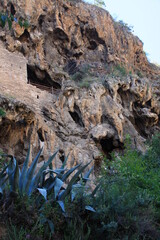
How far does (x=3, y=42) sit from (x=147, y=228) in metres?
11.9

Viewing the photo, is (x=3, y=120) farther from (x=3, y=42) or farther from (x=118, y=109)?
(x=118, y=109)

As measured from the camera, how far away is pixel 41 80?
1788 centimetres

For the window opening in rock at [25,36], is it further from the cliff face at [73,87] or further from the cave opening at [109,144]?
the cave opening at [109,144]

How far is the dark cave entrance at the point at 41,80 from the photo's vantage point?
16875mm

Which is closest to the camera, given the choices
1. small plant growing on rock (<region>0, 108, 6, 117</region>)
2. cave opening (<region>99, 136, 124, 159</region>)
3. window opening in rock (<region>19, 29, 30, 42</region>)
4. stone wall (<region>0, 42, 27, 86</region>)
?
small plant growing on rock (<region>0, 108, 6, 117</region>)

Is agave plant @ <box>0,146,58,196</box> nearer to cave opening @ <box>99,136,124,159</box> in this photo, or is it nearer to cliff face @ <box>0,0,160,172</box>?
cliff face @ <box>0,0,160,172</box>

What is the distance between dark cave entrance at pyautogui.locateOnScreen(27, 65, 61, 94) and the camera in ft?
55.4

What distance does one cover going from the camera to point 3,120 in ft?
33.6

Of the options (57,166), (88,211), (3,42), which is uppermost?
(3,42)

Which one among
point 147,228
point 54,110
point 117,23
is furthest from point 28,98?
point 117,23

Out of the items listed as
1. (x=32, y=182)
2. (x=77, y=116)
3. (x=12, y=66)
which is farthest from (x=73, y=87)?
(x=32, y=182)

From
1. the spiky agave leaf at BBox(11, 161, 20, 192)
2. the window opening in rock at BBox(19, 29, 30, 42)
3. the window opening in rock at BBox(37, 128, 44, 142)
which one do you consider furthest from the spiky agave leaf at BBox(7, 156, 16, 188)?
the window opening in rock at BBox(19, 29, 30, 42)

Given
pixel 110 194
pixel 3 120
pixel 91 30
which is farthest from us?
pixel 91 30

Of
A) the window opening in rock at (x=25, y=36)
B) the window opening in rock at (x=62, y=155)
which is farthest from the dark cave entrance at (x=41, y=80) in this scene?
the window opening in rock at (x=62, y=155)
